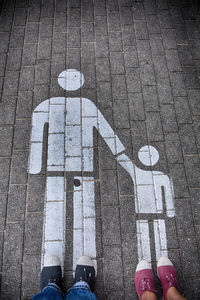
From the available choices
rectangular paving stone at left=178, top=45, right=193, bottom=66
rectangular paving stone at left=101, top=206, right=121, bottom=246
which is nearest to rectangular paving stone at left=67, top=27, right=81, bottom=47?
rectangular paving stone at left=178, top=45, right=193, bottom=66

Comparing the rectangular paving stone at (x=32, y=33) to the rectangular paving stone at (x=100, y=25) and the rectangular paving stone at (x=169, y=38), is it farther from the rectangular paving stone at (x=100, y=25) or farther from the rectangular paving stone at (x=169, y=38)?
the rectangular paving stone at (x=169, y=38)

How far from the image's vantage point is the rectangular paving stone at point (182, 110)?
393 cm

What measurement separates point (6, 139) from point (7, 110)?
1.55 feet

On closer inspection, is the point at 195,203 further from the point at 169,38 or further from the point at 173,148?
the point at 169,38

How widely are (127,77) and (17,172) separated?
2.20m

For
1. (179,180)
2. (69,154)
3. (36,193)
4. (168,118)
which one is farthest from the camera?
(168,118)

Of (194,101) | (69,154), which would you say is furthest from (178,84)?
(69,154)

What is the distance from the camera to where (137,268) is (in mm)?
3135

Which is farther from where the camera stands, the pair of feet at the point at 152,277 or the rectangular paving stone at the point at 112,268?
the rectangular paving stone at the point at 112,268

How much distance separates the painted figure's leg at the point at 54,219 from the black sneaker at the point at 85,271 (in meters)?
0.24

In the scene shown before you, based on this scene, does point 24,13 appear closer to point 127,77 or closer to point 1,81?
point 1,81

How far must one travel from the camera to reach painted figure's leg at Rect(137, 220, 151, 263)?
3227 millimetres

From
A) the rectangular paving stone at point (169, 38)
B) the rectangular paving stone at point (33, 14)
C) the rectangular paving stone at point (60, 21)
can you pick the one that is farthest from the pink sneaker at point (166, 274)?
the rectangular paving stone at point (33, 14)

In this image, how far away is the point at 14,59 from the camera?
432 centimetres
